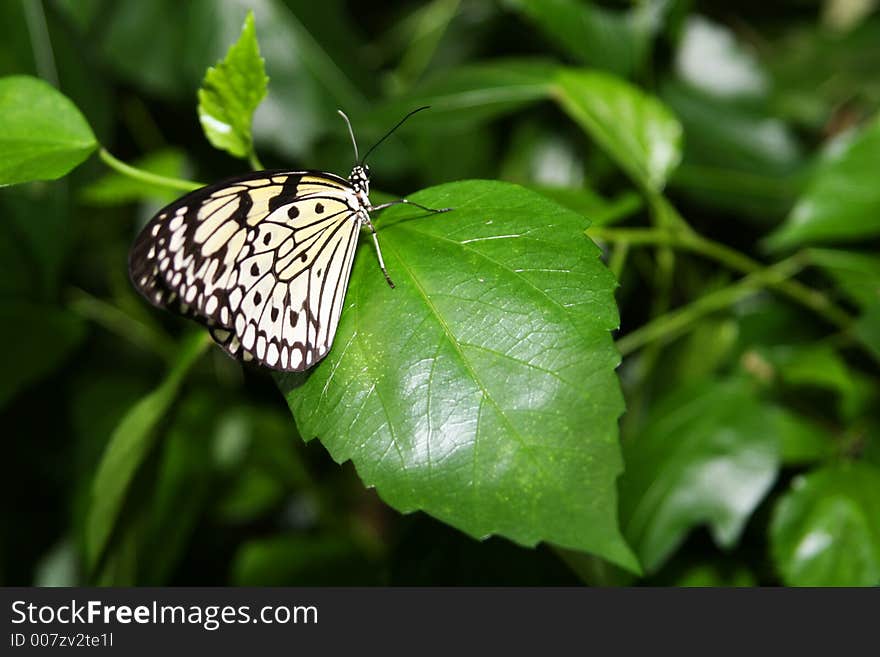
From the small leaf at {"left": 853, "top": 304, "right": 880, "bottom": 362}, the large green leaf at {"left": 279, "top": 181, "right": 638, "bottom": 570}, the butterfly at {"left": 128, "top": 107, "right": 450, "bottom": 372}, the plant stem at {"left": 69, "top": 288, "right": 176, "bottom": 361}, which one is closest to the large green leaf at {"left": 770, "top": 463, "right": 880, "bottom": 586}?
the small leaf at {"left": 853, "top": 304, "right": 880, "bottom": 362}

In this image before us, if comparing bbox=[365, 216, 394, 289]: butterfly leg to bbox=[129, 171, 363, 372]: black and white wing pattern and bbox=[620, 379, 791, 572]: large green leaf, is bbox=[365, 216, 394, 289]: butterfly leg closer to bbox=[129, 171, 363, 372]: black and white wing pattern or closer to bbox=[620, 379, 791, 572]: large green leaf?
bbox=[129, 171, 363, 372]: black and white wing pattern

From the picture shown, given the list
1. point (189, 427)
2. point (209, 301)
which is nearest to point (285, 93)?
point (189, 427)

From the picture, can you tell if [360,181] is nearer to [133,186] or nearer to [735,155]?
[133,186]

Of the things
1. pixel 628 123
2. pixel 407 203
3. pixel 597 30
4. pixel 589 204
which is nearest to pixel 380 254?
pixel 407 203

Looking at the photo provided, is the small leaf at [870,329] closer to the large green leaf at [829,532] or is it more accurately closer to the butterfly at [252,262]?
the large green leaf at [829,532]

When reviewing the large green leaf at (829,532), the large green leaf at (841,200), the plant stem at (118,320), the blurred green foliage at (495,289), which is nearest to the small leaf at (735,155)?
the blurred green foliage at (495,289)

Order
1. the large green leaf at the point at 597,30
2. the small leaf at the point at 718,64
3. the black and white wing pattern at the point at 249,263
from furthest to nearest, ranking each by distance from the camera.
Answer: the small leaf at the point at 718,64, the large green leaf at the point at 597,30, the black and white wing pattern at the point at 249,263

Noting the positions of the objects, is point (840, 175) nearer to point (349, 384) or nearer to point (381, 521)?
point (349, 384)
